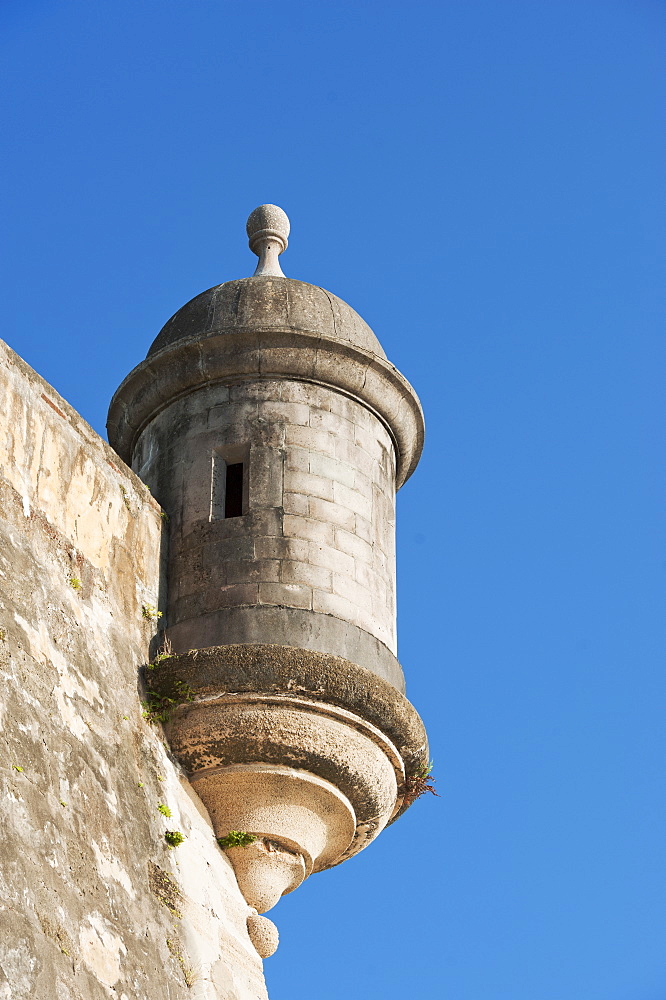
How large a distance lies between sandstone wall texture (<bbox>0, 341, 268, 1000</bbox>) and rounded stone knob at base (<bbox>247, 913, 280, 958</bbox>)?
0.08 metres

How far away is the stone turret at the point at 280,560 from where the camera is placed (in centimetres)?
718

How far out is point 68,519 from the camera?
706 cm

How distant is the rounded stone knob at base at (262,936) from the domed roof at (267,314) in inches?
124

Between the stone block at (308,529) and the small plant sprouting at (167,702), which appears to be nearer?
the small plant sprouting at (167,702)

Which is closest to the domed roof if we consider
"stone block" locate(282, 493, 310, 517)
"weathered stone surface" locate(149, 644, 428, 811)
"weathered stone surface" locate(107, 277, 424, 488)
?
"weathered stone surface" locate(107, 277, 424, 488)

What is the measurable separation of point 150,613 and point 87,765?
129cm

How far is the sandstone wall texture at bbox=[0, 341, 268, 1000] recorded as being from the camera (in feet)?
18.3

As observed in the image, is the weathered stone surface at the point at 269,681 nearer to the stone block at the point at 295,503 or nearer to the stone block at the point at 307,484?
the stone block at the point at 295,503

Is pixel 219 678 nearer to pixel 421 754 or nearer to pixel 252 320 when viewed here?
pixel 421 754

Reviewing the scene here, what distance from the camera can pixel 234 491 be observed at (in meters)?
8.05

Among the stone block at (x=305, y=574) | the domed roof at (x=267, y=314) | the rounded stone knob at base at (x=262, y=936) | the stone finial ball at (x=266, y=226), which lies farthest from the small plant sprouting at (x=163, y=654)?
the stone finial ball at (x=266, y=226)

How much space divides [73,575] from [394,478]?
2559 millimetres

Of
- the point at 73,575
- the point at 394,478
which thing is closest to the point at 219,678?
the point at 73,575

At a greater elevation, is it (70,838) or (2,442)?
(2,442)
